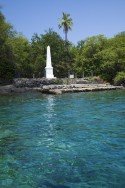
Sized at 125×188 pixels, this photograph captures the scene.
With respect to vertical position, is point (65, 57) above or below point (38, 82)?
above

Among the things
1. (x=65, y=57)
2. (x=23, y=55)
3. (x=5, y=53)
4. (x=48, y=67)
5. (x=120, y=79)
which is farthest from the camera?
(x=65, y=57)

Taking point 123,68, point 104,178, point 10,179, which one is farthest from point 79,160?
point 123,68

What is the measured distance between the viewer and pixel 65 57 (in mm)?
85875

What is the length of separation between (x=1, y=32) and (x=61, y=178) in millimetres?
50287

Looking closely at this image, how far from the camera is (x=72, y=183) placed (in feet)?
34.0

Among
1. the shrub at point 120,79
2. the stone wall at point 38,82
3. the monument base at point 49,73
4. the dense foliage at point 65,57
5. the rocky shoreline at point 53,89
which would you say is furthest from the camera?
the dense foliage at point 65,57

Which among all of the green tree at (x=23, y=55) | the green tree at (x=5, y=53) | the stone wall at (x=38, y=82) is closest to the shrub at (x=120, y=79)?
the stone wall at (x=38, y=82)

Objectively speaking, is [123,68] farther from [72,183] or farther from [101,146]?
[72,183]

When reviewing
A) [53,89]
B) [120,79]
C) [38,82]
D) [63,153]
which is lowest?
[63,153]

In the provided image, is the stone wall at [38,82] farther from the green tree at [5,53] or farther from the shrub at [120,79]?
the shrub at [120,79]

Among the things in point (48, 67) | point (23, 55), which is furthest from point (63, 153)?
point (23, 55)

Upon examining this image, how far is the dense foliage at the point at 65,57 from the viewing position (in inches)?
2712

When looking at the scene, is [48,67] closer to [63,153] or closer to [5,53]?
[5,53]

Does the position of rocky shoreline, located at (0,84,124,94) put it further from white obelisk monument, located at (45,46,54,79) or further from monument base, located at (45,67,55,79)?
white obelisk monument, located at (45,46,54,79)
